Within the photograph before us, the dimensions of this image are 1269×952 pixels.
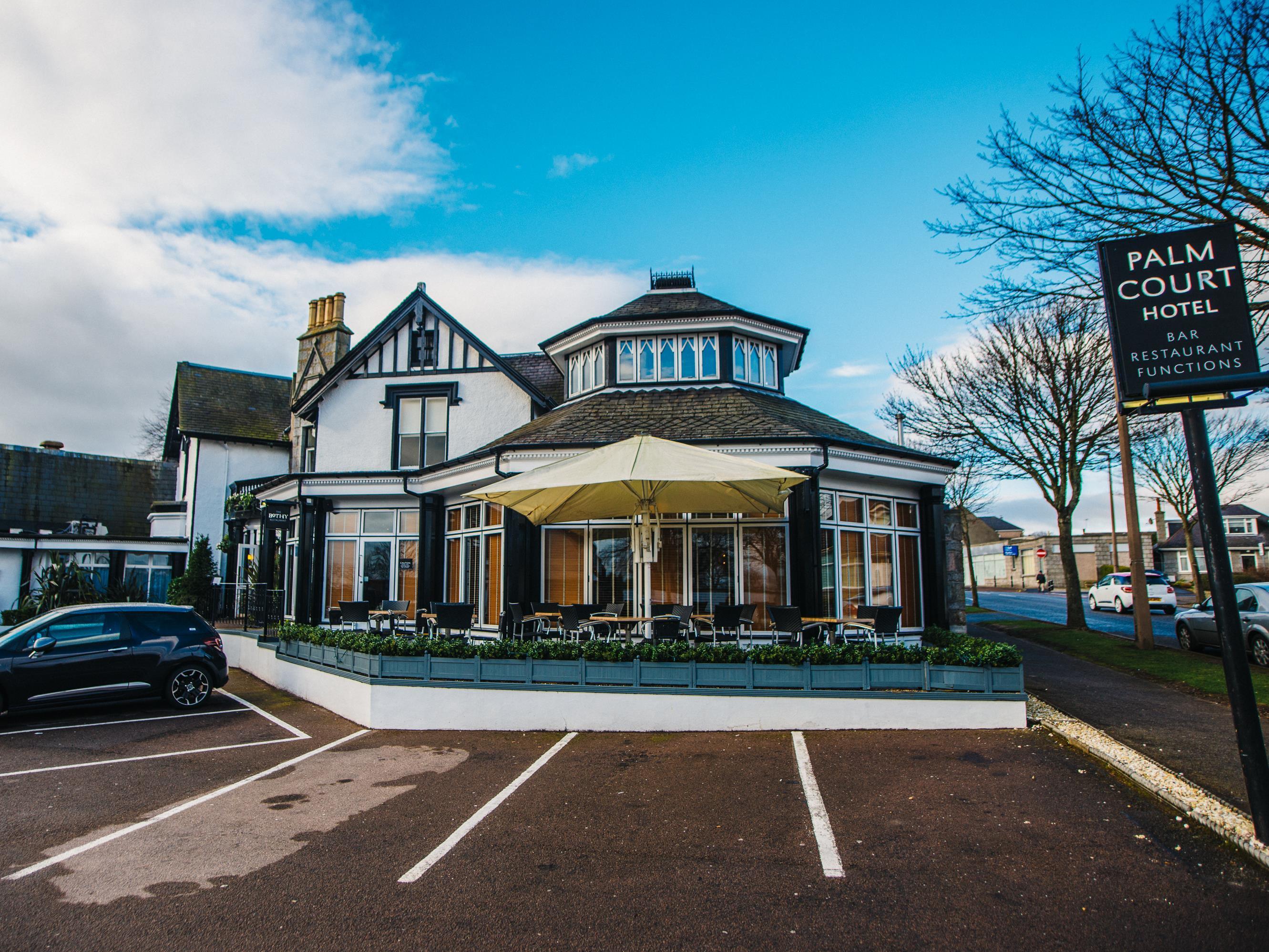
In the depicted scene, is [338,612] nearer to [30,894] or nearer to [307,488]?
[307,488]

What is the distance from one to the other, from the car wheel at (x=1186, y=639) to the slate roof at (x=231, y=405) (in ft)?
84.4

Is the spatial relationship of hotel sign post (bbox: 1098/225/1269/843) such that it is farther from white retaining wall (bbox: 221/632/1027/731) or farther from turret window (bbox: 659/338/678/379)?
turret window (bbox: 659/338/678/379)

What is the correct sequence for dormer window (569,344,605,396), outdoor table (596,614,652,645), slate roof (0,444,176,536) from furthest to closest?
slate roof (0,444,176,536) < dormer window (569,344,605,396) < outdoor table (596,614,652,645)

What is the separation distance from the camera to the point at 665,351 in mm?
16125

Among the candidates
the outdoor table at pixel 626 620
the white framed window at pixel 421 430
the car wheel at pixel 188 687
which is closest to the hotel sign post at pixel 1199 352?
the outdoor table at pixel 626 620

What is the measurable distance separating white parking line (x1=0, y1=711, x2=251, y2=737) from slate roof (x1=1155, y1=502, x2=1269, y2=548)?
53.7 metres

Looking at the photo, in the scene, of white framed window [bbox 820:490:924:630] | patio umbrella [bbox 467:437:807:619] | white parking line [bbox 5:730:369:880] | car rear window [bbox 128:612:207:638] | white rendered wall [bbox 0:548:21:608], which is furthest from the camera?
white rendered wall [bbox 0:548:21:608]

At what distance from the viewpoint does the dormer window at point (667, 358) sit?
16.0 meters

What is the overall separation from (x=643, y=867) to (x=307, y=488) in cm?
1443

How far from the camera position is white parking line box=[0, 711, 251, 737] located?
1004 centimetres

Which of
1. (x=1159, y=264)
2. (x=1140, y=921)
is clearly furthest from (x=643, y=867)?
(x=1159, y=264)

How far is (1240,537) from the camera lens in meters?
56.1

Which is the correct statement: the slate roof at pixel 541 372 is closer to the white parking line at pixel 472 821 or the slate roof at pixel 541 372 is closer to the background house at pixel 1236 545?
the white parking line at pixel 472 821

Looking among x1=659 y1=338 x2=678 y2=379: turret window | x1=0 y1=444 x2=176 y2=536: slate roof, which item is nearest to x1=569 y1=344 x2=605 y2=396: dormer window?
x1=659 y1=338 x2=678 y2=379: turret window
